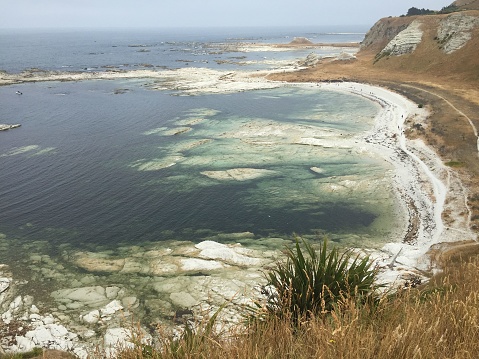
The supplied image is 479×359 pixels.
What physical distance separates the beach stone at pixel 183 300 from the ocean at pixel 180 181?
1384mm

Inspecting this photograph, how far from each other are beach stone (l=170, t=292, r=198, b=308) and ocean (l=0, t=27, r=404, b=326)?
1384 millimetres

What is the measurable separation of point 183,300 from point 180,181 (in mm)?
12282

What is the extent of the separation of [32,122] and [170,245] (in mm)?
33246

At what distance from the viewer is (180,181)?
24000 mm

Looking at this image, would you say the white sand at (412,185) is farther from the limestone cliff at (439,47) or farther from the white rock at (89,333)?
the limestone cliff at (439,47)

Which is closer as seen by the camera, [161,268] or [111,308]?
[111,308]

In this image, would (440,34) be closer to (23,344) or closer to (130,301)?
(130,301)

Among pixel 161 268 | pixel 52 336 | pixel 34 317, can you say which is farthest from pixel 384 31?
pixel 52 336

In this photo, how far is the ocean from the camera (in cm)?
1736

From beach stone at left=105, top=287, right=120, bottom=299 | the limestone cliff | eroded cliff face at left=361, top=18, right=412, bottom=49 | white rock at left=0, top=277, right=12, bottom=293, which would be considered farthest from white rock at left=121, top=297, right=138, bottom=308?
eroded cliff face at left=361, top=18, right=412, bottom=49

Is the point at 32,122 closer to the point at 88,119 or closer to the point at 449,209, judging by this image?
the point at 88,119


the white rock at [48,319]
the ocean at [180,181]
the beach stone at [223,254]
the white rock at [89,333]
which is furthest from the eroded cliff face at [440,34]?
the white rock at [48,319]

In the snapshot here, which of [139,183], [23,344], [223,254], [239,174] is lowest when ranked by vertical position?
[23,344]

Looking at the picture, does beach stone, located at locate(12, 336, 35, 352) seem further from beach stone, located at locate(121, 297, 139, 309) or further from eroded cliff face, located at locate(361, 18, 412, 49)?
eroded cliff face, located at locate(361, 18, 412, 49)
